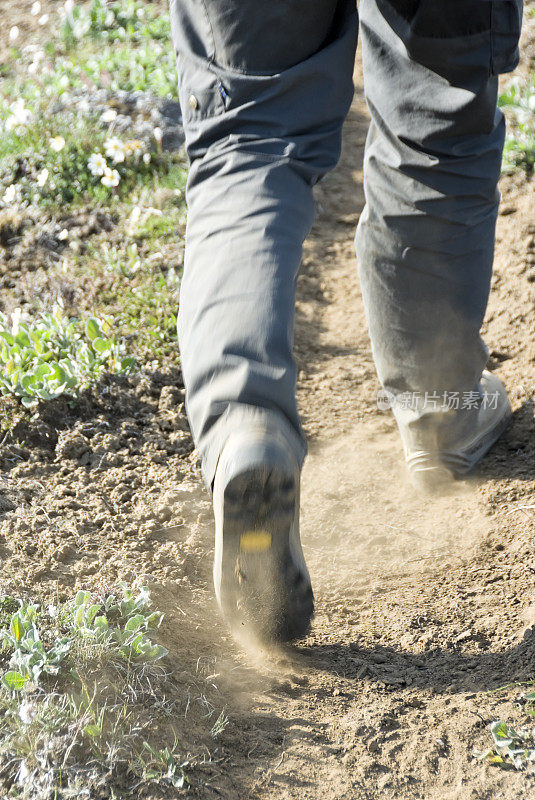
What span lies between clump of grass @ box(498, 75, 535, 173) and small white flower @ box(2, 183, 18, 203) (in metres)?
2.11

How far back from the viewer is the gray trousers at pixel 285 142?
→ 1627mm

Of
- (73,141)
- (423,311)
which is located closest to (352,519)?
(423,311)

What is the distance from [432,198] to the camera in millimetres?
2039

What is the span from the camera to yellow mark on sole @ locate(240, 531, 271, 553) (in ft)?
5.05

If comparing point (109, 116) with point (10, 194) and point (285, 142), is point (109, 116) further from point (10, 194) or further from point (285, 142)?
point (285, 142)

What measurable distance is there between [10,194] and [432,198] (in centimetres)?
235

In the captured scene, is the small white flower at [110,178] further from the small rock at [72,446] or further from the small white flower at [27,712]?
the small white flower at [27,712]

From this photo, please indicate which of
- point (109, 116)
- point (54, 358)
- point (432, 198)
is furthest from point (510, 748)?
point (109, 116)

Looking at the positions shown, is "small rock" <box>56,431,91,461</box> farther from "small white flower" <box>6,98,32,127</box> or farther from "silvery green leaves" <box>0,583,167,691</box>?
"small white flower" <box>6,98,32,127</box>

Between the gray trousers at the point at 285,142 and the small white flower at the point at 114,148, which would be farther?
A: the small white flower at the point at 114,148

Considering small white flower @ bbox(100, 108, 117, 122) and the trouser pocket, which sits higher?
the trouser pocket

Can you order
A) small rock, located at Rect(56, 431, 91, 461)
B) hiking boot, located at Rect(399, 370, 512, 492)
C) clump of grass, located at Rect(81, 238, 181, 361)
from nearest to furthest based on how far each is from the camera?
hiking boot, located at Rect(399, 370, 512, 492)
small rock, located at Rect(56, 431, 91, 461)
clump of grass, located at Rect(81, 238, 181, 361)

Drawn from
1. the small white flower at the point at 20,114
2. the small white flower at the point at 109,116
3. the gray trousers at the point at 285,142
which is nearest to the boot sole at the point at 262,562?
the gray trousers at the point at 285,142

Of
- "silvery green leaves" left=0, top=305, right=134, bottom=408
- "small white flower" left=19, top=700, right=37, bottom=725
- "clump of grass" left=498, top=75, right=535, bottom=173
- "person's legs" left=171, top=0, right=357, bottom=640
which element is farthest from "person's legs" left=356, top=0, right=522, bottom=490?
"clump of grass" left=498, top=75, right=535, bottom=173
